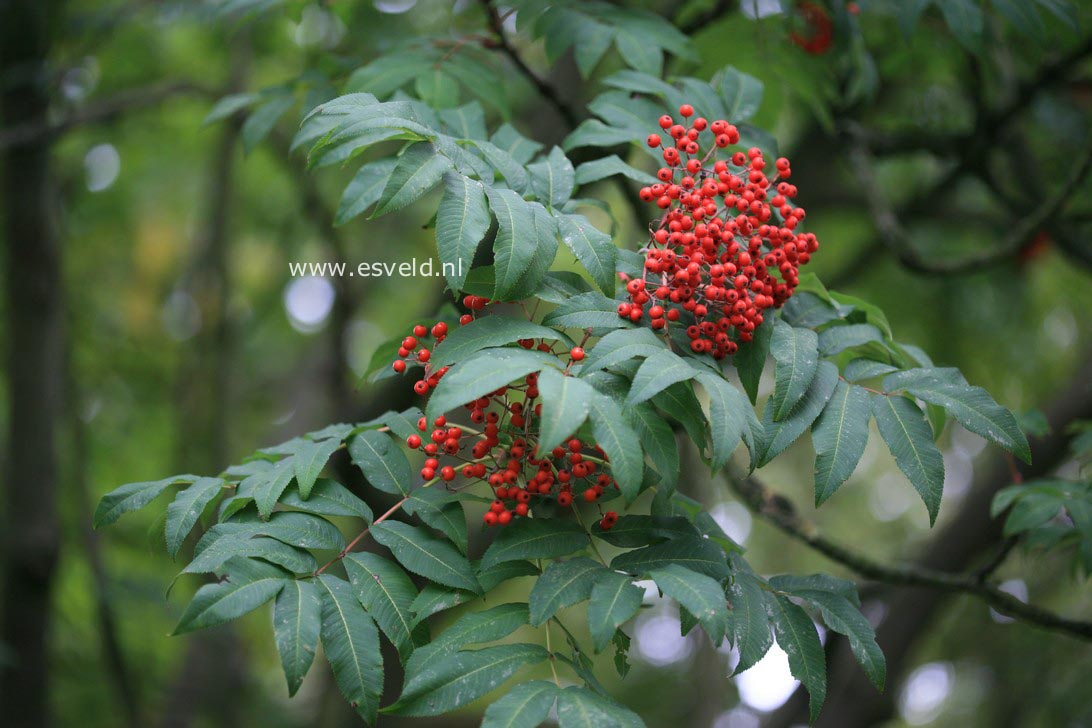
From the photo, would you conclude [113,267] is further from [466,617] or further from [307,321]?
[466,617]

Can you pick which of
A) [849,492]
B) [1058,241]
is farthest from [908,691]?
[1058,241]

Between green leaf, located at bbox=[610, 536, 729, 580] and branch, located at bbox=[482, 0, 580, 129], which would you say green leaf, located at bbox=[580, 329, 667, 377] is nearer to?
green leaf, located at bbox=[610, 536, 729, 580]

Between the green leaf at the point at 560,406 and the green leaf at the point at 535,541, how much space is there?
1.09ft

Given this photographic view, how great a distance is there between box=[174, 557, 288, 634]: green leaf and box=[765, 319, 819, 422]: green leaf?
90 centimetres

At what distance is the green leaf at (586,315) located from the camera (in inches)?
62.6

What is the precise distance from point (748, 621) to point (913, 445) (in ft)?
1.39

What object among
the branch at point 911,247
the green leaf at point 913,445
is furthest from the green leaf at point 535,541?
the branch at point 911,247

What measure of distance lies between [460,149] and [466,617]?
814 millimetres

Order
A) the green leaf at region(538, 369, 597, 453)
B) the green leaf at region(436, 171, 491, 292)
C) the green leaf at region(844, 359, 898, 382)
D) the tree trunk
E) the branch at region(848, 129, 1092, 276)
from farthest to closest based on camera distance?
the tree trunk
the branch at region(848, 129, 1092, 276)
the green leaf at region(844, 359, 898, 382)
the green leaf at region(436, 171, 491, 292)
the green leaf at region(538, 369, 597, 453)

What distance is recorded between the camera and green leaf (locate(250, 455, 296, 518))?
1603 mm

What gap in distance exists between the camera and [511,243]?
59.7 inches

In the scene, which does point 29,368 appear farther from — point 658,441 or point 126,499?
point 658,441

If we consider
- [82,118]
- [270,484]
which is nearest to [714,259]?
[270,484]

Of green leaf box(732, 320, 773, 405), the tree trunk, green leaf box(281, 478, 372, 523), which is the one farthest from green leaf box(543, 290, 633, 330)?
the tree trunk
